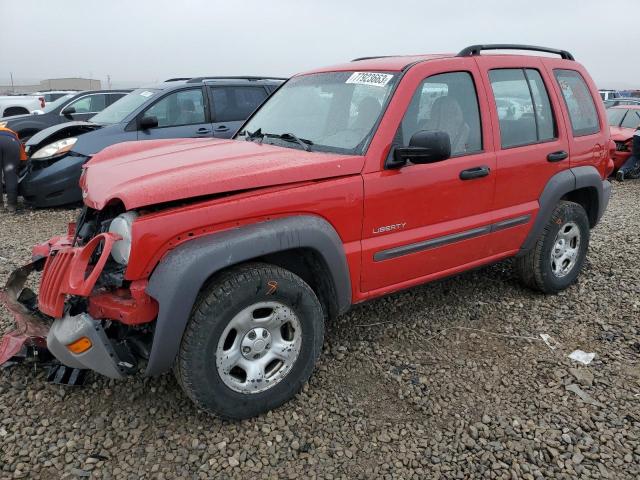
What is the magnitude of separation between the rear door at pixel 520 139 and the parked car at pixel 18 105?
15.0m

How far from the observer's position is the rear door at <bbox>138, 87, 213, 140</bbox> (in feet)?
23.7

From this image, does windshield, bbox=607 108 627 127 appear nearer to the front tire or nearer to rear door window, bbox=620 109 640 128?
rear door window, bbox=620 109 640 128

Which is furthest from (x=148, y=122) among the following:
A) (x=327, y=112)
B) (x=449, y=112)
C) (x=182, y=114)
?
(x=449, y=112)

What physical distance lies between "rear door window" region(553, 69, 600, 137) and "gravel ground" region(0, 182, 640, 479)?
4.91ft

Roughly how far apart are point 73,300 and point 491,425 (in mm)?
2223

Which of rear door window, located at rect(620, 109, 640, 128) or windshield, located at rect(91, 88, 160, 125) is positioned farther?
rear door window, located at rect(620, 109, 640, 128)

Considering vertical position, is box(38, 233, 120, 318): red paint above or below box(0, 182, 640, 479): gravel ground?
above

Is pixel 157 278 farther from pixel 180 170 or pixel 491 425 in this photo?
pixel 491 425

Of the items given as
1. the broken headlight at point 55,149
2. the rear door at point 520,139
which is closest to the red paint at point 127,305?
the rear door at point 520,139

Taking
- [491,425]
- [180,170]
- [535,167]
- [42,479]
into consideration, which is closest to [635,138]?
[535,167]

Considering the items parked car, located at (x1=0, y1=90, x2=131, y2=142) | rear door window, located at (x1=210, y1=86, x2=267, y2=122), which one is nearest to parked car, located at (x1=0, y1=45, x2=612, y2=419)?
rear door window, located at (x1=210, y1=86, x2=267, y2=122)

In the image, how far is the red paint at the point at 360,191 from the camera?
8.02 feet

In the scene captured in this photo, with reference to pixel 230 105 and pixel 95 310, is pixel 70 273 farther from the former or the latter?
pixel 230 105

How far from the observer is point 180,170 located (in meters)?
2.66
